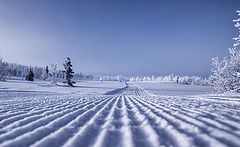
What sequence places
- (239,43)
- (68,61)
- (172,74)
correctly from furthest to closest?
1. (172,74)
2. (68,61)
3. (239,43)

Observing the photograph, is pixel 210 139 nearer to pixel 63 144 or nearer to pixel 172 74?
pixel 63 144

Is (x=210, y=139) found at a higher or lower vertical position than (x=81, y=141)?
higher

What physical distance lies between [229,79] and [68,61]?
32.0 meters

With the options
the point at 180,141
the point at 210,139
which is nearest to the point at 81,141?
the point at 180,141

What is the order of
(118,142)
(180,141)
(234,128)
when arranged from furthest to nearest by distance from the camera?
(234,128)
(118,142)
(180,141)

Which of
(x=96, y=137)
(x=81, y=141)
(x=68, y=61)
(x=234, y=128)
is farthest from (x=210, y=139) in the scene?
(x=68, y=61)

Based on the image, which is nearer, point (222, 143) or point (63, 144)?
point (222, 143)

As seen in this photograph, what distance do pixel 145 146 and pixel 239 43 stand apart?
10.7 meters

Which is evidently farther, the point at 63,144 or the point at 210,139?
the point at 63,144

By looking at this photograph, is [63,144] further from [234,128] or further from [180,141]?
[234,128]

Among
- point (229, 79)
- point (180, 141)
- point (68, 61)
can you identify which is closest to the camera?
point (180, 141)

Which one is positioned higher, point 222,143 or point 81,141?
point 222,143

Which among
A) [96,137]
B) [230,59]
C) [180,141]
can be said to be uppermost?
[230,59]

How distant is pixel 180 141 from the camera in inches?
48.3
